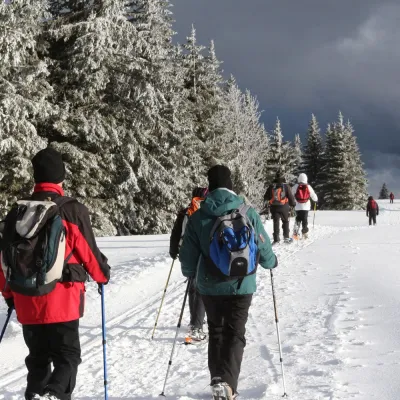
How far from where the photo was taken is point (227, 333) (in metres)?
3.87

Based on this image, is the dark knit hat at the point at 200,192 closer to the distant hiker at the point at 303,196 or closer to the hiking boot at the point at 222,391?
the hiking boot at the point at 222,391

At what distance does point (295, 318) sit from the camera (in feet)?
20.8

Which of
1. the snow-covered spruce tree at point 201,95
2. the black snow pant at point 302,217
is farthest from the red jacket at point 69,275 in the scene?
the snow-covered spruce tree at point 201,95

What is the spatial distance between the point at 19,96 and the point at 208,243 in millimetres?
15078

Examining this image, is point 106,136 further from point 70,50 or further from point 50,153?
point 50,153

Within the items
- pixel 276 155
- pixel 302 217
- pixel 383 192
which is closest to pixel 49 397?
pixel 302 217

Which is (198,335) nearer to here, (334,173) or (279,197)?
(279,197)

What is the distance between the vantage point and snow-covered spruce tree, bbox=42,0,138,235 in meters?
20.2

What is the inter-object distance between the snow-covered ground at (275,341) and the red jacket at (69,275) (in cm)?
145

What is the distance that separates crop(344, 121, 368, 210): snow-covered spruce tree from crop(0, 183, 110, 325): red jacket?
55171mm

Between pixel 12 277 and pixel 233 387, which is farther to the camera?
pixel 233 387

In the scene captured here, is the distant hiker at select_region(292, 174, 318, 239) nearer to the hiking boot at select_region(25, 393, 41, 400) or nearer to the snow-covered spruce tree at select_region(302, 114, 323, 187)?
the hiking boot at select_region(25, 393, 41, 400)

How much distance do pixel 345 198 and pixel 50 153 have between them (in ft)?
181

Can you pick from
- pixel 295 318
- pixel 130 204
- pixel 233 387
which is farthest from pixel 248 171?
pixel 233 387
